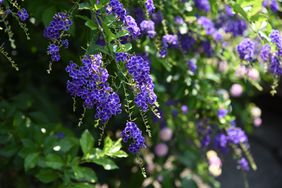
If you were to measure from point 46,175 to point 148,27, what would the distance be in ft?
2.33

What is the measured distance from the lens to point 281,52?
1.88 meters

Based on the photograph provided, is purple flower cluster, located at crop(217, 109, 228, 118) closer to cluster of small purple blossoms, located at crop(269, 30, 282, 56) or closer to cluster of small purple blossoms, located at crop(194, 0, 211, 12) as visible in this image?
cluster of small purple blossoms, located at crop(194, 0, 211, 12)

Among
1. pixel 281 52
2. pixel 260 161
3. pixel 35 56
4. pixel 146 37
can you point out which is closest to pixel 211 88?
pixel 146 37

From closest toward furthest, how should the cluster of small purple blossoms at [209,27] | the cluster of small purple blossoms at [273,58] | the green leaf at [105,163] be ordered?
the cluster of small purple blossoms at [273,58] < the green leaf at [105,163] < the cluster of small purple blossoms at [209,27]

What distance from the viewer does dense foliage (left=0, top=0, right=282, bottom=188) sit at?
1628 millimetres

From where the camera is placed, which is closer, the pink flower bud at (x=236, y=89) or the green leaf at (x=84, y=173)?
the green leaf at (x=84, y=173)

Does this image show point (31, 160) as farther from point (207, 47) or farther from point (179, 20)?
point (207, 47)

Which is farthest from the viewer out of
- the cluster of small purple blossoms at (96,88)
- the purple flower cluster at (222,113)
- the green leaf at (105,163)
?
the purple flower cluster at (222,113)

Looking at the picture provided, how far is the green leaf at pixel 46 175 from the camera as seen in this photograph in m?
2.16

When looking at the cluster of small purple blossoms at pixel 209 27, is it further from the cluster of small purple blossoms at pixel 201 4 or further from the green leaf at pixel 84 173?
the green leaf at pixel 84 173

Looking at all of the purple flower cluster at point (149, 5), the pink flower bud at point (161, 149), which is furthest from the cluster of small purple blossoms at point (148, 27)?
the pink flower bud at point (161, 149)

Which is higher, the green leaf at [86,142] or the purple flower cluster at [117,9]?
the purple flower cluster at [117,9]

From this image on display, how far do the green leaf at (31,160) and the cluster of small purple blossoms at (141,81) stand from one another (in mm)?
739

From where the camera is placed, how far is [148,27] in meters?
2.03
